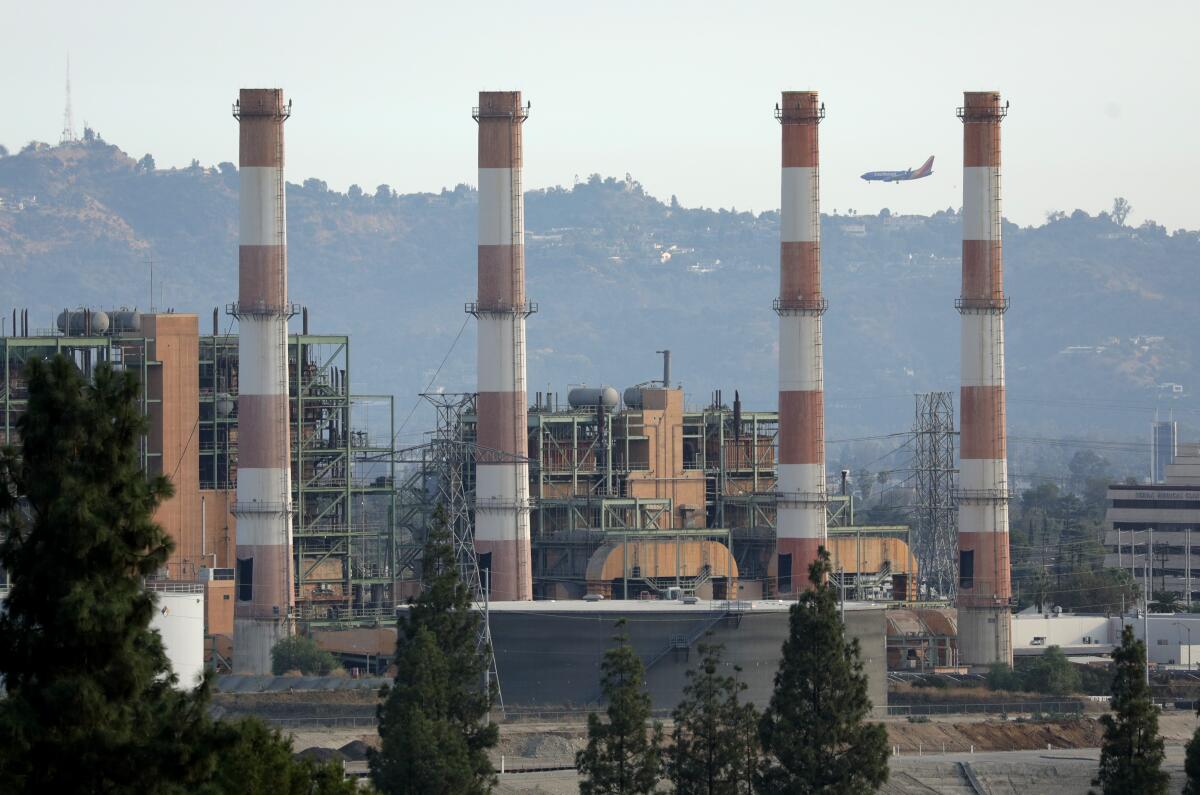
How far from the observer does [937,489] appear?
91125 millimetres

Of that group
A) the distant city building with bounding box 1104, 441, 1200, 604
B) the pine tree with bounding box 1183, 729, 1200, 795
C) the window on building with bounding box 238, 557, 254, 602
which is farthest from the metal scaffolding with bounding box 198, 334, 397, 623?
the distant city building with bounding box 1104, 441, 1200, 604

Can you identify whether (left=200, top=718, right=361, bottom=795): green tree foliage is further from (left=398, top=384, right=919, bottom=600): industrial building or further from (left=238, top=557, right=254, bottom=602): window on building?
(left=398, top=384, right=919, bottom=600): industrial building

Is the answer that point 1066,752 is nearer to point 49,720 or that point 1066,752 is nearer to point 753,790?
point 753,790

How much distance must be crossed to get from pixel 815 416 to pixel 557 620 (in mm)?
15976

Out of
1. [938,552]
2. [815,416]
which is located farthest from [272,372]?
[938,552]

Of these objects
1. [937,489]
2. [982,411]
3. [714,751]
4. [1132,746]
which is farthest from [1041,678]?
[714,751]

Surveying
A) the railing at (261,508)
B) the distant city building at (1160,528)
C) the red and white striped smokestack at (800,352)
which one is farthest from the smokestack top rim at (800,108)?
the distant city building at (1160,528)

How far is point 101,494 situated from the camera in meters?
23.5

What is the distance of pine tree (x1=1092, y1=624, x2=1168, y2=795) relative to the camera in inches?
1781

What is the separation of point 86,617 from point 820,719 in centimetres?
2547

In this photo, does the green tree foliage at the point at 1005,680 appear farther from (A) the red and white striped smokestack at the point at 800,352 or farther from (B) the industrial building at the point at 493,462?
(A) the red and white striped smokestack at the point at 800,352

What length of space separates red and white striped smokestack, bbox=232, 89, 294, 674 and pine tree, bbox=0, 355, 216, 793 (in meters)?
54.5

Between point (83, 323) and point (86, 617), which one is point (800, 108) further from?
point (86, 617)

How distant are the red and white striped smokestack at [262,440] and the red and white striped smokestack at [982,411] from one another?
861 inches
